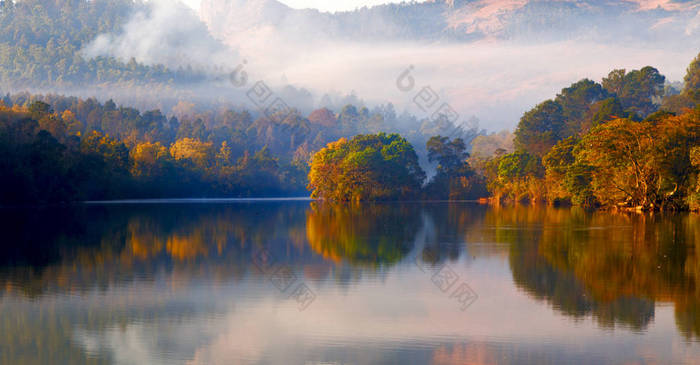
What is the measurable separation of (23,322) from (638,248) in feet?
60.7

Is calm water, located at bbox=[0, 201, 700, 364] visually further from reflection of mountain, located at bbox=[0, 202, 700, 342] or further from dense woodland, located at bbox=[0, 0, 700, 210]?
dense woodland, located at bbox=[0, 0, 700, 210]

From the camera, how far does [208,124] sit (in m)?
176

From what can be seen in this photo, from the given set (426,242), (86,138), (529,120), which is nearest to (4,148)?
(86,138)

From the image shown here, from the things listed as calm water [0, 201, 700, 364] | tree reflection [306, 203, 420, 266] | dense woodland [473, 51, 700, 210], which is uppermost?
dense woodland [473, 51, 700, 210]

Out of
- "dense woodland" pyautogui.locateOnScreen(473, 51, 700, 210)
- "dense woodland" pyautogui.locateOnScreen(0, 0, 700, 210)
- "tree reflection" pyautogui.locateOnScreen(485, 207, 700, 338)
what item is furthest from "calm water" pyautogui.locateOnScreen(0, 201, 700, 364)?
Result: "dense woodland" pyautogui.locateOnScreen(0, 0, 700, 210)

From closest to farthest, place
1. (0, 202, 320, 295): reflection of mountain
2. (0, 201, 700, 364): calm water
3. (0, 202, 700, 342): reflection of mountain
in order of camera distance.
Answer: (0, 201, 700, 364): calm water
(0, 202, 700, 342): reflection of mountain
(0, 202, 320, 295): reflection of mountain

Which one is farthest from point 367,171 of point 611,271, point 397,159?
point 611,271

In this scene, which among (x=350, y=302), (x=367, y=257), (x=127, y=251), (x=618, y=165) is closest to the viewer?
(x=350, y=302)

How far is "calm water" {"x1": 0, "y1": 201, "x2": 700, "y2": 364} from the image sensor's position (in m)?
10.3

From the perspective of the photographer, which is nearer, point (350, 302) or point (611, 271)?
point (350, 302)

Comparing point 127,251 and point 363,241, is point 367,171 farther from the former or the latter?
point 127,251

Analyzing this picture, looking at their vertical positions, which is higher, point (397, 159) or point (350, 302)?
point (397, 159)

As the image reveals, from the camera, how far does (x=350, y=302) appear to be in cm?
1405

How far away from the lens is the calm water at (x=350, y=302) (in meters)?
10.3
